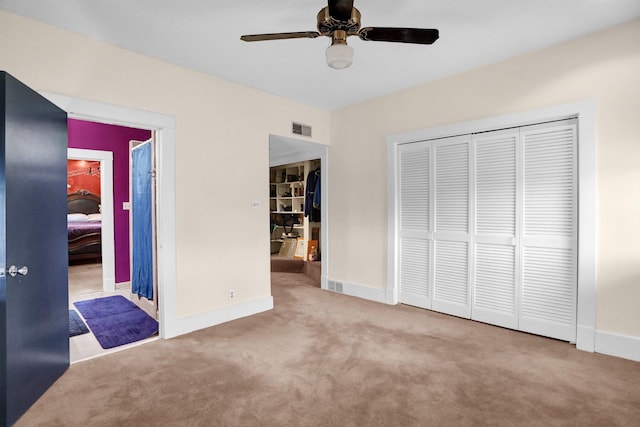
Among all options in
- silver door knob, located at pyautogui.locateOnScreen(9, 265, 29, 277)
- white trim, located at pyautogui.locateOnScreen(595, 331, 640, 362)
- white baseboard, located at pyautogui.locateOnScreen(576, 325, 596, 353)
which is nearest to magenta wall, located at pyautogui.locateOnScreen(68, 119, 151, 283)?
silver door knob, located at pyautogui.locateOnScreen(9, 265, 29, 277)

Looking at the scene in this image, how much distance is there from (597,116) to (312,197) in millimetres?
4297

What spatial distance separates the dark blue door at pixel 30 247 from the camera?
189 centimetres

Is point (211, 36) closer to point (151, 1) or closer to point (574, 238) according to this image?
point (151, 1)

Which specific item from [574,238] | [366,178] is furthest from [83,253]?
[574,238]

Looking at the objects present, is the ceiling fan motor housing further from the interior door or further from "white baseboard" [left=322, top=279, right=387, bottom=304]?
"white baseboard" [left=322, top=279, right=387, bottom=304]

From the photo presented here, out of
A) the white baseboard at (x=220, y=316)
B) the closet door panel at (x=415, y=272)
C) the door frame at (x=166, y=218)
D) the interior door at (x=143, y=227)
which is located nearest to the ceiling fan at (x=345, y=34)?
the door frame at (x=166, y=218)

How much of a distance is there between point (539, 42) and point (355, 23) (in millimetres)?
2036

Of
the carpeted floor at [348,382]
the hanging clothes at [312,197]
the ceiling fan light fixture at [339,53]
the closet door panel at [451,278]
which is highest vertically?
the ceiling fan light fixture at [339,53]

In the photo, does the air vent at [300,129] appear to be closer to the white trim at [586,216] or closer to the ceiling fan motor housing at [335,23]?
the ceiling fan motor housing at [335,23]

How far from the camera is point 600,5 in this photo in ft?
7.89

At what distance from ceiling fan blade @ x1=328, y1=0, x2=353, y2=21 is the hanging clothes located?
437 cm

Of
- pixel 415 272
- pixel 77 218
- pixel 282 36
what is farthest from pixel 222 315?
pixel 77 218

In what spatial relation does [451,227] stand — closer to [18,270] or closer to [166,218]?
[166,218]

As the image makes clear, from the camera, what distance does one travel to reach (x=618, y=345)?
2.73m
